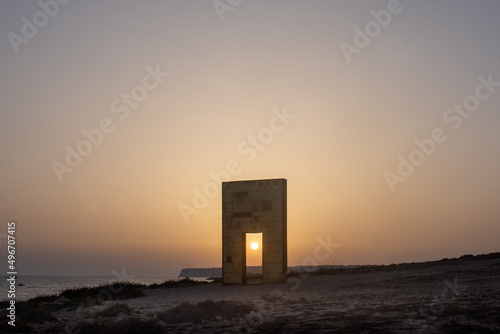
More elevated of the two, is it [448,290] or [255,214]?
[255,214]

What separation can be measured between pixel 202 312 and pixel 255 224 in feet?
47.0

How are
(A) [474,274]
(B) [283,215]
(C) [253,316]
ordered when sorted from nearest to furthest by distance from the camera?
(C) [253,316], (A) [474,274], (B) [283,215]

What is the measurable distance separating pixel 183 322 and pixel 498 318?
7.64 metres

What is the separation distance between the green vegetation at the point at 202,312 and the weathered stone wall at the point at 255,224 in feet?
40.6

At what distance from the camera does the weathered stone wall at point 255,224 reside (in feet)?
91.9

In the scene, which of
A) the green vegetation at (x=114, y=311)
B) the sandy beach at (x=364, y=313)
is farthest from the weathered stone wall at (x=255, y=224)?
the green vegetation at (x=114, y=311)

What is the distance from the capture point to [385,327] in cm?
1102

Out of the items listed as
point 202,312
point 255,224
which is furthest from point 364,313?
point 255,224

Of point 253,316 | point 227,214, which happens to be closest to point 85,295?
point 227,214

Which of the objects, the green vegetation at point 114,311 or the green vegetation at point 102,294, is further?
the green vegetation at point 102,294

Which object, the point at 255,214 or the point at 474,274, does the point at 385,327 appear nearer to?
the point at 474,274

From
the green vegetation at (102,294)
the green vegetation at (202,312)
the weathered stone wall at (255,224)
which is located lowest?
the green vegetation at (102,294)

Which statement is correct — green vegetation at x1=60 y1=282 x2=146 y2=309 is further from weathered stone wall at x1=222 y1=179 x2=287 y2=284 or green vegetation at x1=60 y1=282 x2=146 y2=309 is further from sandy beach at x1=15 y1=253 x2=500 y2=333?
weathered stone wall at x1=222 y1=179 x2=287 y2=284

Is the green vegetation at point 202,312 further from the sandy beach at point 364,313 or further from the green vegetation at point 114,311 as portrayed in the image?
the green vegetation at point 114,311
